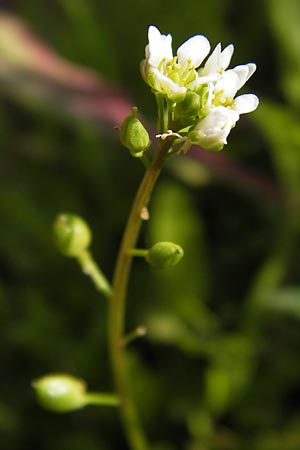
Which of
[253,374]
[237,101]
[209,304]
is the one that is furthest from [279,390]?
[237,101]

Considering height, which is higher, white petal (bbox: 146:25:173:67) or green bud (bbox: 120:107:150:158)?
white petal (bbox: 146:25:173:67)

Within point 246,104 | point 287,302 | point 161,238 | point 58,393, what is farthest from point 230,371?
point 246,104

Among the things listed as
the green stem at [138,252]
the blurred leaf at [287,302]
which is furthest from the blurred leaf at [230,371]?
the green stem at [138,252]

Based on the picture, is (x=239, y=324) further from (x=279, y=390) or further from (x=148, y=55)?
(x=148, y=55)

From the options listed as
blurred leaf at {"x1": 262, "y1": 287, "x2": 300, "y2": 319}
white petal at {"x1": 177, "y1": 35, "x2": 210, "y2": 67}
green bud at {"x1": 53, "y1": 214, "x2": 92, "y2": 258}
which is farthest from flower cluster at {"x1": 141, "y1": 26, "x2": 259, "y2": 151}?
blurred leaf at {"x1": 262, "y1": 287, "x2": 300, "y2": 319}

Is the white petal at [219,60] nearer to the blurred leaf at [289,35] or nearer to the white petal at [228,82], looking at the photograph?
the white petal at [228,82]

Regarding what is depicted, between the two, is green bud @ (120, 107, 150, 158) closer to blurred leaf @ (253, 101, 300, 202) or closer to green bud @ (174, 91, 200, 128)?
green bud @ (174, 91, 200, 128)

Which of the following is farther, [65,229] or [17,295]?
[17,295]
